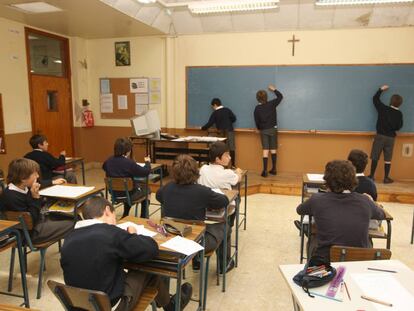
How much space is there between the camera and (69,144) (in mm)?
7145

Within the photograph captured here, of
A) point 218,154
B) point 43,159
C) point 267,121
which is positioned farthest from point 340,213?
point 267,121

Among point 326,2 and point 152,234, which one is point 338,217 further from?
point 326,2

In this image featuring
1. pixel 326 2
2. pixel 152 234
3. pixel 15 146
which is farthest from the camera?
pixel 15 146

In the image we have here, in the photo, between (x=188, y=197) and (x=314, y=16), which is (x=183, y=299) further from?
(x=314, y=16)

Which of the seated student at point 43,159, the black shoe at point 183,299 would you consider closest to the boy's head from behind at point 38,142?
the seated student at point 43,159

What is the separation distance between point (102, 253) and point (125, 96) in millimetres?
5997

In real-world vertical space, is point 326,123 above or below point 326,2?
below

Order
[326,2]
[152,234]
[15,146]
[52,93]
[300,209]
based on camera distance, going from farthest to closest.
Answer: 1. [52,93]
2. [15,146]
3. [326,2]
4. [300,209]
5. [152,234]

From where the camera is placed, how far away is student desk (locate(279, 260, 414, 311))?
4.50 feet

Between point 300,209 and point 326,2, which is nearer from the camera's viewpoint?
point 300,209

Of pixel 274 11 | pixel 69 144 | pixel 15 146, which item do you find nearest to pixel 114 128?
pixel 69 144

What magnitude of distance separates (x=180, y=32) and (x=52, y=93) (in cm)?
271

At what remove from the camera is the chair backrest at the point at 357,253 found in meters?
1.88

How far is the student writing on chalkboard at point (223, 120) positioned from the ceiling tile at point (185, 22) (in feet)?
4.65
